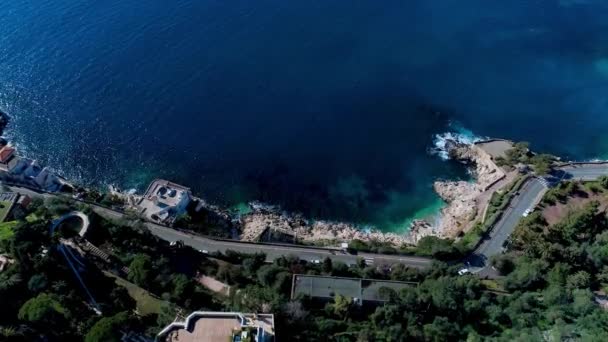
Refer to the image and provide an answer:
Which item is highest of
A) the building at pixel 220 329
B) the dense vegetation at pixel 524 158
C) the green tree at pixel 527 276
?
the building at pixel 220 329

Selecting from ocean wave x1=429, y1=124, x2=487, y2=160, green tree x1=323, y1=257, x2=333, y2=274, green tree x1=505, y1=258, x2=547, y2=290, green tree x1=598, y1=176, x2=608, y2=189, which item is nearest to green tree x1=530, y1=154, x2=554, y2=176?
green tree x1=598, y1=176, x2=608, y2=189

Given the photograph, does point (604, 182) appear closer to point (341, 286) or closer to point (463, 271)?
point (463, 271)

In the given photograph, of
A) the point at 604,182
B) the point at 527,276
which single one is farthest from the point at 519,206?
the point at 527,276

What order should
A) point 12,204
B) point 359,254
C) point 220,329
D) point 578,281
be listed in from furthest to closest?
point 12,204 → point 359,254 → point 578,281 → point 220,329

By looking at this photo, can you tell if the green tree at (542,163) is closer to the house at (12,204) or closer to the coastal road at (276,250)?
the coastal road at (276,250)

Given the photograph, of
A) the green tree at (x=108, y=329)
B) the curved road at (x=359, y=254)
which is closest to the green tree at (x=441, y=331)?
the curved road at (x=359, y=254)

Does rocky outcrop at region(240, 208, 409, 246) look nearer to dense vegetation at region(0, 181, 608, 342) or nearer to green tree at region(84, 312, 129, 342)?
dense vegetation at region(0, 181, 608, 342)

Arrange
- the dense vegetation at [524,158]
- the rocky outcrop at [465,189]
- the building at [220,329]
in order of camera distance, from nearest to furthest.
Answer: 1. the building at [220,329]
2. the rocky outcrop at [465,189]
3. the dense vegetation at [524,158]
